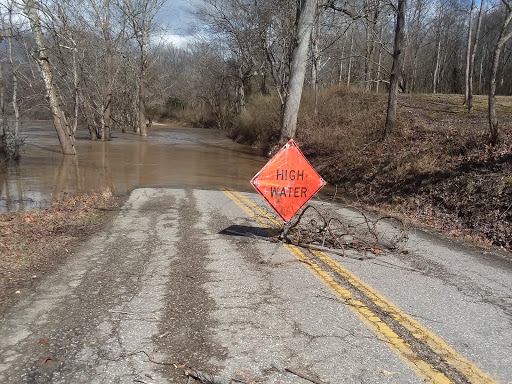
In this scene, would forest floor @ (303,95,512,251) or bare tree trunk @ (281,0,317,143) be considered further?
bare tree trunk @ (281,0,317,143)

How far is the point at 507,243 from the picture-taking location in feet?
24.7

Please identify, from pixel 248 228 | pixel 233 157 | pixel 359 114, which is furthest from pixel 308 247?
pixel 233 157

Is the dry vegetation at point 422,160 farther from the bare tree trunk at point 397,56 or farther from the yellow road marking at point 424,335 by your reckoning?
the yellow road marking at point 424,335

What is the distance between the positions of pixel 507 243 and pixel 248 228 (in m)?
4.77

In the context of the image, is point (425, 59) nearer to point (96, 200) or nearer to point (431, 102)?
point (431, 102)

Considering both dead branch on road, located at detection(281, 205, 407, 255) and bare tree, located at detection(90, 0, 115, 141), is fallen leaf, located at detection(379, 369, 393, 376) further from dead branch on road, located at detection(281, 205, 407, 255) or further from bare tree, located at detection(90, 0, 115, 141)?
bare tree, located at detection(90, 0, 115, 141)

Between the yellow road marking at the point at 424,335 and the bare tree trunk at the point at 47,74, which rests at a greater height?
the bare tree trunk at the point at 47,74

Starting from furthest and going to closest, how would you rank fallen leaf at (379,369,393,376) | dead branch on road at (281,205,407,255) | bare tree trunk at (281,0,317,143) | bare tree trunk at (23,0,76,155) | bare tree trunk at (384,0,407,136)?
bare tree trunk at (23,0,76,155), bare tree trunk at (281,0,317,143), bare tree trunk at (384,0,407,136), dead branch on road at (281,205,407,255), fallen leaf at (379,369,393,376)

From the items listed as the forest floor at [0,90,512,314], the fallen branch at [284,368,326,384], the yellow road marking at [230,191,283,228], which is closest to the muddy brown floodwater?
the yellow road marking at [230,191,283,228]

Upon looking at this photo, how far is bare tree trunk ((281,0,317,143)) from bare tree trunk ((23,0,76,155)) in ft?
37.0

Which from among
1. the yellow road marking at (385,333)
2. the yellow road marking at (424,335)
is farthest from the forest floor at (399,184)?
the yellow road marking at (424,335)

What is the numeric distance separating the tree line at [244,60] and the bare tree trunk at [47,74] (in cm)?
5

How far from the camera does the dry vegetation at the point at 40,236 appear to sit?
515 centimetres

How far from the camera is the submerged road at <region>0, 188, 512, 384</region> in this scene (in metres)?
3.19
